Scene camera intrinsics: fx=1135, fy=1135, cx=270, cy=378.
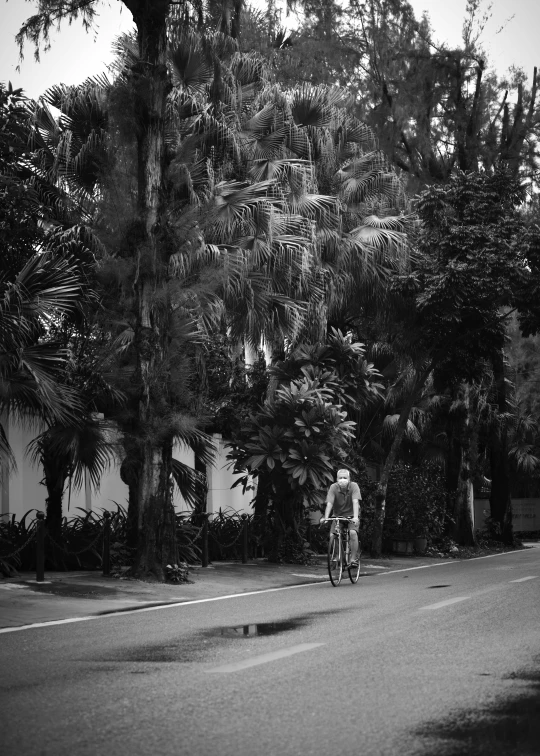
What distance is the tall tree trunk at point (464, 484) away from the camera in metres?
32.8

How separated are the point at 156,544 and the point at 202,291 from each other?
3834 mm

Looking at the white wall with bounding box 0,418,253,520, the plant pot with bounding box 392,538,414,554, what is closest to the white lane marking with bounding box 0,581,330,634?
the white wall with bounding box 0,418,253,520

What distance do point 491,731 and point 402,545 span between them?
2360cm

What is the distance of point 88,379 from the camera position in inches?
721

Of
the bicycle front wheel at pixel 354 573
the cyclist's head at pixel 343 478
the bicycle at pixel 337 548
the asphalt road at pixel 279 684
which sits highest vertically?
the cyclist's head at pixel 343 478

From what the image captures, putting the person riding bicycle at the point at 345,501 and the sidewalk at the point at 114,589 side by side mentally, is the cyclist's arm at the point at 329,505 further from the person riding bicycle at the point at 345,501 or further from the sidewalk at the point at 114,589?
the sidewalk at the point at 114,589

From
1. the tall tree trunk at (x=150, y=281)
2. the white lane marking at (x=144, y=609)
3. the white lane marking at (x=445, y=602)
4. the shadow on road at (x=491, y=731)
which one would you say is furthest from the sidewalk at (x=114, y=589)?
the shadow on road at (x=491, y=731)

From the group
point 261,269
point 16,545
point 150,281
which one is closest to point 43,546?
point 16,545

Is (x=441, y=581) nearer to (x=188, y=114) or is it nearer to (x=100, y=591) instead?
(x=100, y=591)

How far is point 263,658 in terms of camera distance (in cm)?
813

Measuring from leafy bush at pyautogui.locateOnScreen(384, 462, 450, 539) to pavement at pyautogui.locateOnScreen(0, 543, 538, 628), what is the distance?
21.5 feet

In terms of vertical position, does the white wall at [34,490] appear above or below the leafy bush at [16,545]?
above

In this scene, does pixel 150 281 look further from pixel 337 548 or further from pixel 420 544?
pixel 420 544

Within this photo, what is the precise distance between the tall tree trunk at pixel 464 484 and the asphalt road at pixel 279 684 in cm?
2094
